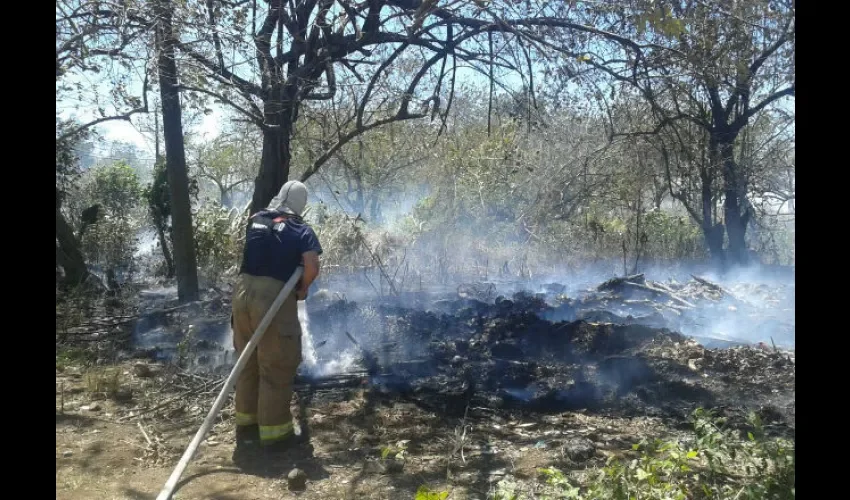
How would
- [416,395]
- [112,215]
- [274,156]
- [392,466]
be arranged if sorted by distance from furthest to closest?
[112,215]
[274,156]
[416,395]
[392,466]

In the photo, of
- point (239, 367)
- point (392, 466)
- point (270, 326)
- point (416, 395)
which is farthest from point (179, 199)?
point (392, 466)

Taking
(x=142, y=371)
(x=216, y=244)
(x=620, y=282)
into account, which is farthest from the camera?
(x=620, y=282)

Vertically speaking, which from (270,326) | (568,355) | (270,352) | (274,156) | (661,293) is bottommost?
(568,355)

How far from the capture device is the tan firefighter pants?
3795 mm

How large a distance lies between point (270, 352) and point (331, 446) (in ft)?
2.75

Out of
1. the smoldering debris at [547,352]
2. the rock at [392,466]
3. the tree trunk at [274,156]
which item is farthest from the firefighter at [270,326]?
the tree trunk at [274,156]

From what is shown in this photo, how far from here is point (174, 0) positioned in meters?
4.41

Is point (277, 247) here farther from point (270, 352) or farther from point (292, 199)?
point (270, 352)

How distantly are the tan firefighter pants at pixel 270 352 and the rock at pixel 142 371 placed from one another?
2.00 meters

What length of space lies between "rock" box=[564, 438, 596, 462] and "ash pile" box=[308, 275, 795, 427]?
910 millimetres

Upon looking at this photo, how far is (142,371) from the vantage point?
17.7 feet

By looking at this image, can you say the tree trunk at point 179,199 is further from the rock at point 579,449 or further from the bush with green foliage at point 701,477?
the bush with green foliage at point 701,477

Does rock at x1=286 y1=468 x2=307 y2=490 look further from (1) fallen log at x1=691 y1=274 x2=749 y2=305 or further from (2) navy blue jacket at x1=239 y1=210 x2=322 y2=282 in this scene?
(1) fallen log at x1=691 y1=274 x2=749 y2=305
